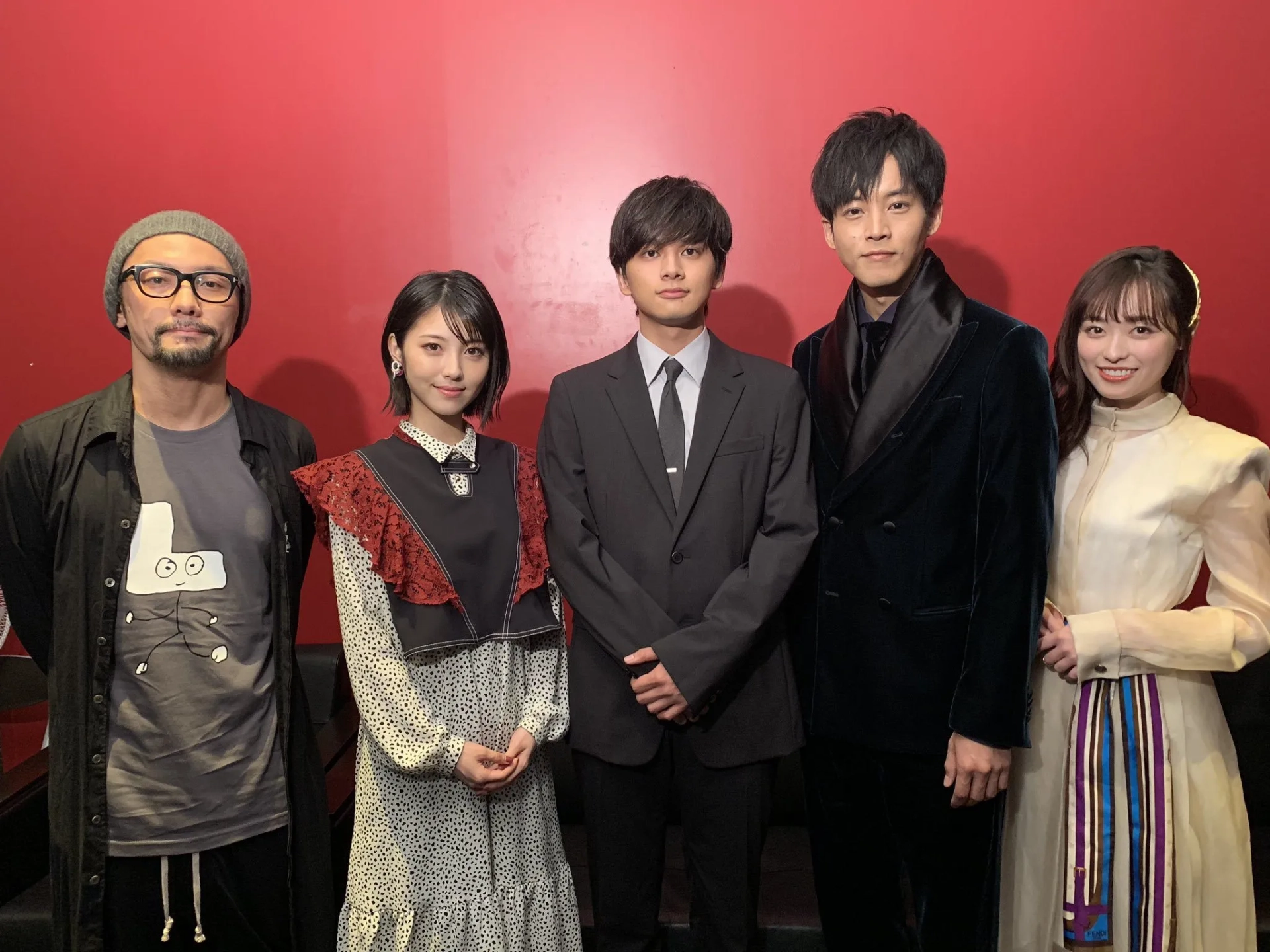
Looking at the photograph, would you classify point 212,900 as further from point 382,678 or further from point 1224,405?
point 1224,405

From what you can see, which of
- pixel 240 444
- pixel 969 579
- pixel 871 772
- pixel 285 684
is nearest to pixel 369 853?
pixel 285 684

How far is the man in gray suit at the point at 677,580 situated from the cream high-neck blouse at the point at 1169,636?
1.62 ft

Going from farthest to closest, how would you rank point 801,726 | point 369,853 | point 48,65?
point 48,65 < point 801,726 < point 369,853

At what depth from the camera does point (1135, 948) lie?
1.71 meters

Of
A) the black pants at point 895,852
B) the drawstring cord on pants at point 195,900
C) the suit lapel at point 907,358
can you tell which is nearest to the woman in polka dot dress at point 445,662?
the drawstring cord on pants at point 195,900

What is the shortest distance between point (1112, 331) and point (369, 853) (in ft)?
5.51

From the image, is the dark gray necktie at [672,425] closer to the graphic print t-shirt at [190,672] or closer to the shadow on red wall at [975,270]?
the graphic print t-shirt at [190,672]

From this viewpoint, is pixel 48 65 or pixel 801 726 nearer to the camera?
pixel 801 726

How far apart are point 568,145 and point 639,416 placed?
110 cm

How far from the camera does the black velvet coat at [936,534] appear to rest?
5.35 ft

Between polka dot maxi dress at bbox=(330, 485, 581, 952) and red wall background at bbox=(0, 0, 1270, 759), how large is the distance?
1143 millimetres

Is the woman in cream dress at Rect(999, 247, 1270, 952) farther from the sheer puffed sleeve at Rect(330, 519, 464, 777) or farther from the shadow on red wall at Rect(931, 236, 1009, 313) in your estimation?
the sheer puffed sleeve at Rect(330, 519, 464, 777)

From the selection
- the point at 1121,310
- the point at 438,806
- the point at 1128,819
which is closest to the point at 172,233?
the point at 438,806

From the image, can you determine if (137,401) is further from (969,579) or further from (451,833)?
(969,579)
